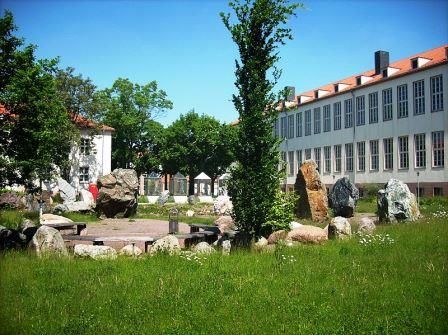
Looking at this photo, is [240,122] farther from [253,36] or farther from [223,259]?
[223,259]

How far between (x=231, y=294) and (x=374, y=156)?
46882 millimetres

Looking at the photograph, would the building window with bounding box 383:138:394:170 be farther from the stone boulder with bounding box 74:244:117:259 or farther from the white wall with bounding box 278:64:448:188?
the stone boulder with bounding box 74:244:117:259

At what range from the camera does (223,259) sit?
943 cm

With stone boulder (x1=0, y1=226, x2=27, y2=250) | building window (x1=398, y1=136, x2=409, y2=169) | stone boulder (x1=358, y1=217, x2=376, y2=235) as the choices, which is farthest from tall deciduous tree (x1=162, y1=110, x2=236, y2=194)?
stone boulder (x1=0, y1=226, x2=27, y2=250)

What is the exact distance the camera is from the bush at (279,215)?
13.1 m

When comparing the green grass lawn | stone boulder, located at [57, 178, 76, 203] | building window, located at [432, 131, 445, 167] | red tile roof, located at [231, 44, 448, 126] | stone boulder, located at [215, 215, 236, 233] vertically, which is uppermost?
red tile roof, located at [231, 44, 448, 126]

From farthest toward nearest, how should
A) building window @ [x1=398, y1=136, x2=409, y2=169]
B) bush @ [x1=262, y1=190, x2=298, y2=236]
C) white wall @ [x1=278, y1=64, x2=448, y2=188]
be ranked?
1. building window @ [x1=398, y1=136, x2=409, y2=169]
2. white wall @ [x1=278, y1=64, x2=448, y2=188]
3. bush @ [x1=262, y1=190, x2=298, y2=236]

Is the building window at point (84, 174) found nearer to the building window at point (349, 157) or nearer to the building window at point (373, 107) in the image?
the building window at point (349, 157)

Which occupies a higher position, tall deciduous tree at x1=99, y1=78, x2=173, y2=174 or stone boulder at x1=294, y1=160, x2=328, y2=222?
tall deciduous tree at x1=99, y1=78, x2=173, y2=174

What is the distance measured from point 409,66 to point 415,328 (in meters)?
46.9

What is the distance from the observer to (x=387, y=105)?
48656 mm

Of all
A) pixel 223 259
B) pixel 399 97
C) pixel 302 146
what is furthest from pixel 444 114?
pixel 223 259

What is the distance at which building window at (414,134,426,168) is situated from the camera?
43.4 m

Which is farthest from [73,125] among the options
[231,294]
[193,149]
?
[231,294]
